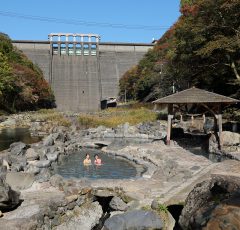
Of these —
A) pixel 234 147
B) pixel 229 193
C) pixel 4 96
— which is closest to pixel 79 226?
pixel 229 193

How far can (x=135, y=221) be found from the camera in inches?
329

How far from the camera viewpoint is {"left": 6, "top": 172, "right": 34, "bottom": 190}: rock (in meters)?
12.4

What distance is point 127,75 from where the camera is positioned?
79.5m

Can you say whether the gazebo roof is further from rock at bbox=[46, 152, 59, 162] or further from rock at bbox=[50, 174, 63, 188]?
rock at bbox=[50, 174, 63, 188]

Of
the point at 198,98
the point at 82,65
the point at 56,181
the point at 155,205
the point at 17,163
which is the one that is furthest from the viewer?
the point at 82,65

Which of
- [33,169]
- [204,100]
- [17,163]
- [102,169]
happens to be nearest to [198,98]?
[204,100]

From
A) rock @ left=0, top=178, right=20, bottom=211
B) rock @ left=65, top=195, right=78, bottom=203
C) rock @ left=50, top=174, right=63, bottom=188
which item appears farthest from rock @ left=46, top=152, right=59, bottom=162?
rock @ left=0, top=178, right=20, bottom=211

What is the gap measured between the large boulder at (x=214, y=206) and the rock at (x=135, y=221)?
131 cm

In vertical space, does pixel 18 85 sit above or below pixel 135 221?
above

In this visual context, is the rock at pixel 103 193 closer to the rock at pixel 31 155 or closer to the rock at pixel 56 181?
the rock at pixel 56 181

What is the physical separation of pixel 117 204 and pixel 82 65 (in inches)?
2985

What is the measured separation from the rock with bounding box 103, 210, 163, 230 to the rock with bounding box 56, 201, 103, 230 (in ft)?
6.22

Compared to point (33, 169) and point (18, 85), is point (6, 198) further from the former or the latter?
point (18, 85)

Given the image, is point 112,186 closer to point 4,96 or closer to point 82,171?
point 82,171
